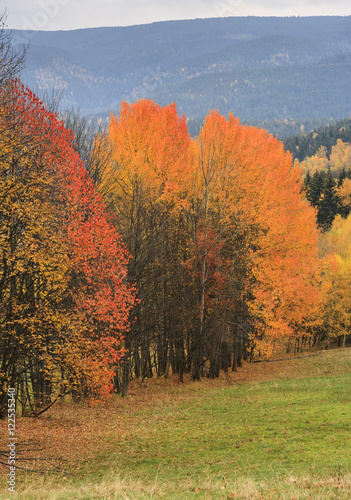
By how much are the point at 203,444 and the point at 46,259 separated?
7724mm

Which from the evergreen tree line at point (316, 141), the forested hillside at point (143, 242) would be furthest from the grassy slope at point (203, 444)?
the evergreen tree line at point (316, 141)

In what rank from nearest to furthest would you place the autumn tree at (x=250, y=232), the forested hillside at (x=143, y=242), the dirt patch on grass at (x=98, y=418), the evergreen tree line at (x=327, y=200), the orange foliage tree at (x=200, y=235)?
1. the dirt patch on grass at (x=98, y=418)
2. the forested hillside at (x=143, y=242)
3. the orange foliage tree at (x=200, y=235)
4. the autumn tree at (x=250, y=232)
5. the evergreen tree line at (x=327, y=200)

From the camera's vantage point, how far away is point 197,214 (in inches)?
1027

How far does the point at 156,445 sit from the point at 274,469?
185 inches

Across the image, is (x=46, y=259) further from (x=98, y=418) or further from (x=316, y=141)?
(x=316, y=141)

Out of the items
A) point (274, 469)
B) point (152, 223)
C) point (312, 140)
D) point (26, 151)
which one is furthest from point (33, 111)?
point (312, 140)

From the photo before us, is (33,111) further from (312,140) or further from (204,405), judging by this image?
(312,140)

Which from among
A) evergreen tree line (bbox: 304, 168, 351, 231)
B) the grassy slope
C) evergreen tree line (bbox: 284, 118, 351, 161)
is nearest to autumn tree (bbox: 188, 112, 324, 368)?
the grassy slope

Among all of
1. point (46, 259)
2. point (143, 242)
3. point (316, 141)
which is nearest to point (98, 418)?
point (46, 259)

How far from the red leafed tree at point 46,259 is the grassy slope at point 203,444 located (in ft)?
7.07

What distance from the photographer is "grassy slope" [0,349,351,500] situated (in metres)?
9.49

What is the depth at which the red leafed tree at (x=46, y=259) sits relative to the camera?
45.9 feet

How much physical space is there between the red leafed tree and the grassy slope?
2.16 metres

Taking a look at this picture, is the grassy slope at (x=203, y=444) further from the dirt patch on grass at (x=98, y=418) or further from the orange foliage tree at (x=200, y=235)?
the orange foliage tree at (x=200, y=235)
